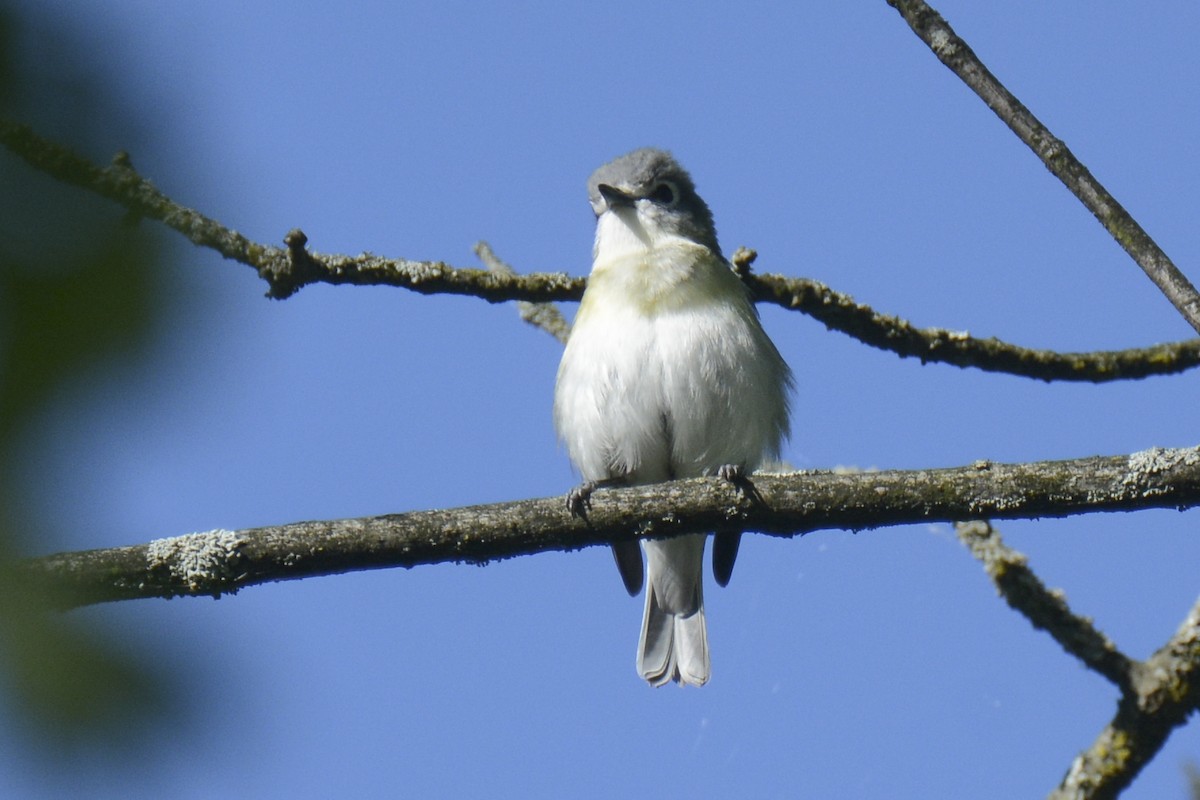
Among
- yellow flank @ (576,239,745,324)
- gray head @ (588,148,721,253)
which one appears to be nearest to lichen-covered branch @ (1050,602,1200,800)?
yellow flank @ (576,239,745,324)

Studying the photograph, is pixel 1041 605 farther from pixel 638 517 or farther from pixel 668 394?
pixel 638 517

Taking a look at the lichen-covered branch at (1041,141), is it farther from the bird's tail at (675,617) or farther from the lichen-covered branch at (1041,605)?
the bird's tail at (675,617)

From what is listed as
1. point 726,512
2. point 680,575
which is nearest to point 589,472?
point 680,575

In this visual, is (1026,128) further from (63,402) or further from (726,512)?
(63,402)

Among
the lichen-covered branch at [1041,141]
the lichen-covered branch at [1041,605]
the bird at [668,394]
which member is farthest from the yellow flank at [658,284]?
the lichen-covered branch at [1041,141]

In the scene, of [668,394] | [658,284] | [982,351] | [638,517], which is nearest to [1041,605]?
[982,351]

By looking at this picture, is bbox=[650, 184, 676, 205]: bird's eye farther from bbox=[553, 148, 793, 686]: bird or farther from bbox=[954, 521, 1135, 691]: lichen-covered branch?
bbox=[954, 521, 1135, 691]: lichen-covered branch

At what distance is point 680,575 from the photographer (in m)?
6.74

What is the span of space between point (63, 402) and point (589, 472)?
5493 millimetres

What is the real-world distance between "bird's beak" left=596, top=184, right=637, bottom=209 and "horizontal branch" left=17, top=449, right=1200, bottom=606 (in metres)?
3.47

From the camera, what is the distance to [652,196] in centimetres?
711

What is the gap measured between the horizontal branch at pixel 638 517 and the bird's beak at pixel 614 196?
347 centimetres

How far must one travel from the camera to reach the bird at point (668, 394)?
589 centimetres

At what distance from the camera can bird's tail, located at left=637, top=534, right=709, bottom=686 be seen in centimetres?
659
